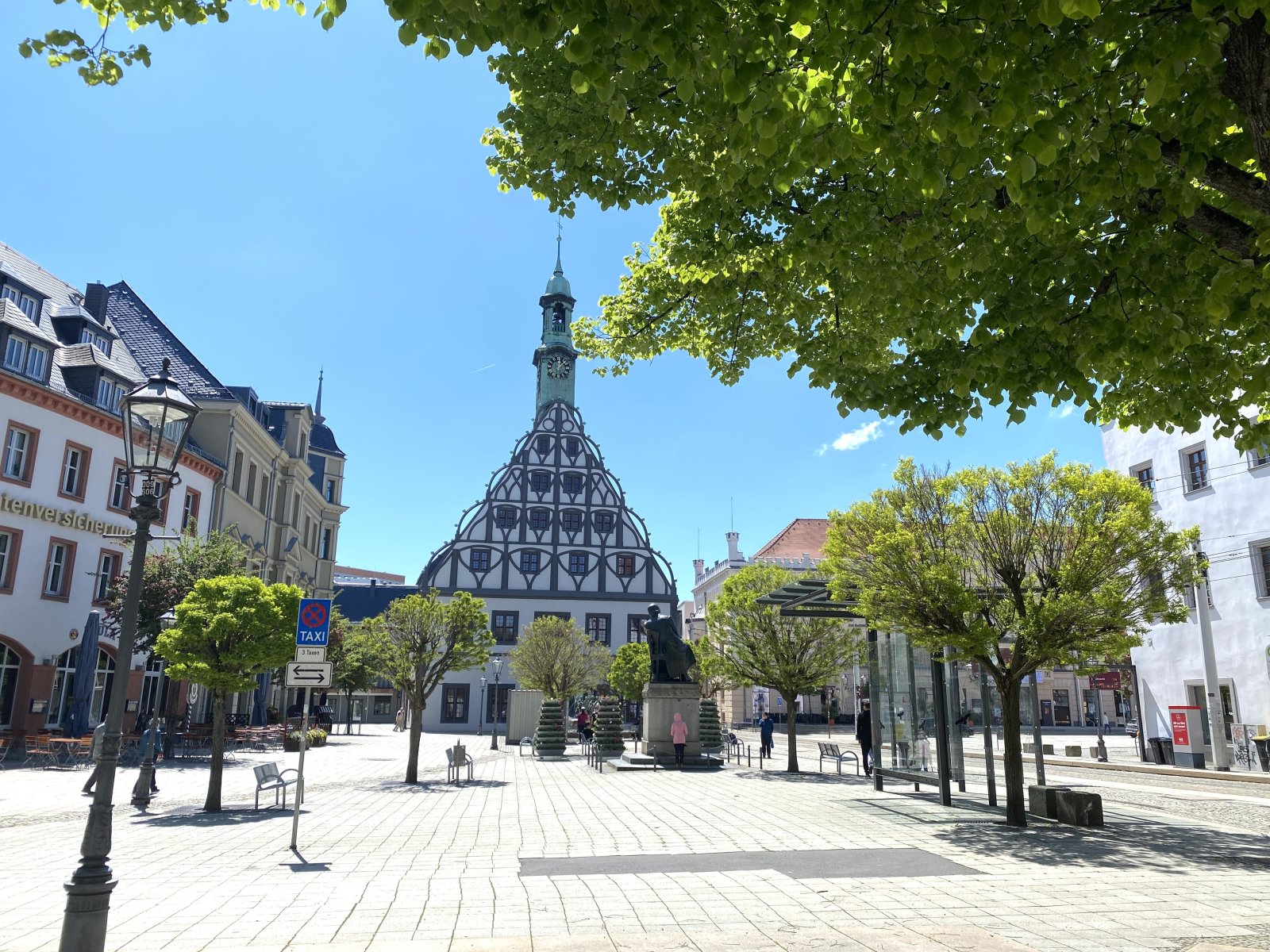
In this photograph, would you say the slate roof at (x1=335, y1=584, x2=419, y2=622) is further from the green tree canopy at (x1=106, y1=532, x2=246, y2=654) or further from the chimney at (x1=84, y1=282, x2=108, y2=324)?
the green tree canopy at (x1=106, y1=532, x2=246, y2=654)

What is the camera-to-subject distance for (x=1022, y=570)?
1310 cm

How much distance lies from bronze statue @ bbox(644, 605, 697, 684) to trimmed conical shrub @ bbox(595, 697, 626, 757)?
311 centimetres

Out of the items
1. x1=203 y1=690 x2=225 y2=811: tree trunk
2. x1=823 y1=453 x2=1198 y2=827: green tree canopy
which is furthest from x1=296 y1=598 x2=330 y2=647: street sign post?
x1=823 y1=453 x2=1198 y2=827: green tree canopy

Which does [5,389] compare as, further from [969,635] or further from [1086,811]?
[1086,811]

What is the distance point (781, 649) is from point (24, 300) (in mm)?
27148

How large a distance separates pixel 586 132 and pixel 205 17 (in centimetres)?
290

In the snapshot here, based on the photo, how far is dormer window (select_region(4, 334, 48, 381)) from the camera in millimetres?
26141

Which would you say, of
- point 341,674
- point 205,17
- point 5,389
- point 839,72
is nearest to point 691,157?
point 839,72

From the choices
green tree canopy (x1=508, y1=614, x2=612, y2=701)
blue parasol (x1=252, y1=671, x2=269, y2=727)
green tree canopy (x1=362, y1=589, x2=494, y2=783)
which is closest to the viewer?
green tree canopy (x1=362, y1=589, x2=494, y2=783)

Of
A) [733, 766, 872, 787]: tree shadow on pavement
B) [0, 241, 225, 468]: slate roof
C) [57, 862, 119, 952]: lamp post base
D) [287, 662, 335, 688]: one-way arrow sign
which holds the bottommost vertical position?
[733, 766, 872, 787]: tree shadow on pavement

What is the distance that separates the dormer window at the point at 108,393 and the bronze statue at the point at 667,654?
1967 centimetres

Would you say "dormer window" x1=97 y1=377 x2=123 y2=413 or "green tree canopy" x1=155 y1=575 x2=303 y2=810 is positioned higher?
"dormer window" x1=97 y1=377 x2=123 y2=413

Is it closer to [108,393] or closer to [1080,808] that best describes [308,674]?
[1080,808]

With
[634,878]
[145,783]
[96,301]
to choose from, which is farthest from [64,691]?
[634,878]
